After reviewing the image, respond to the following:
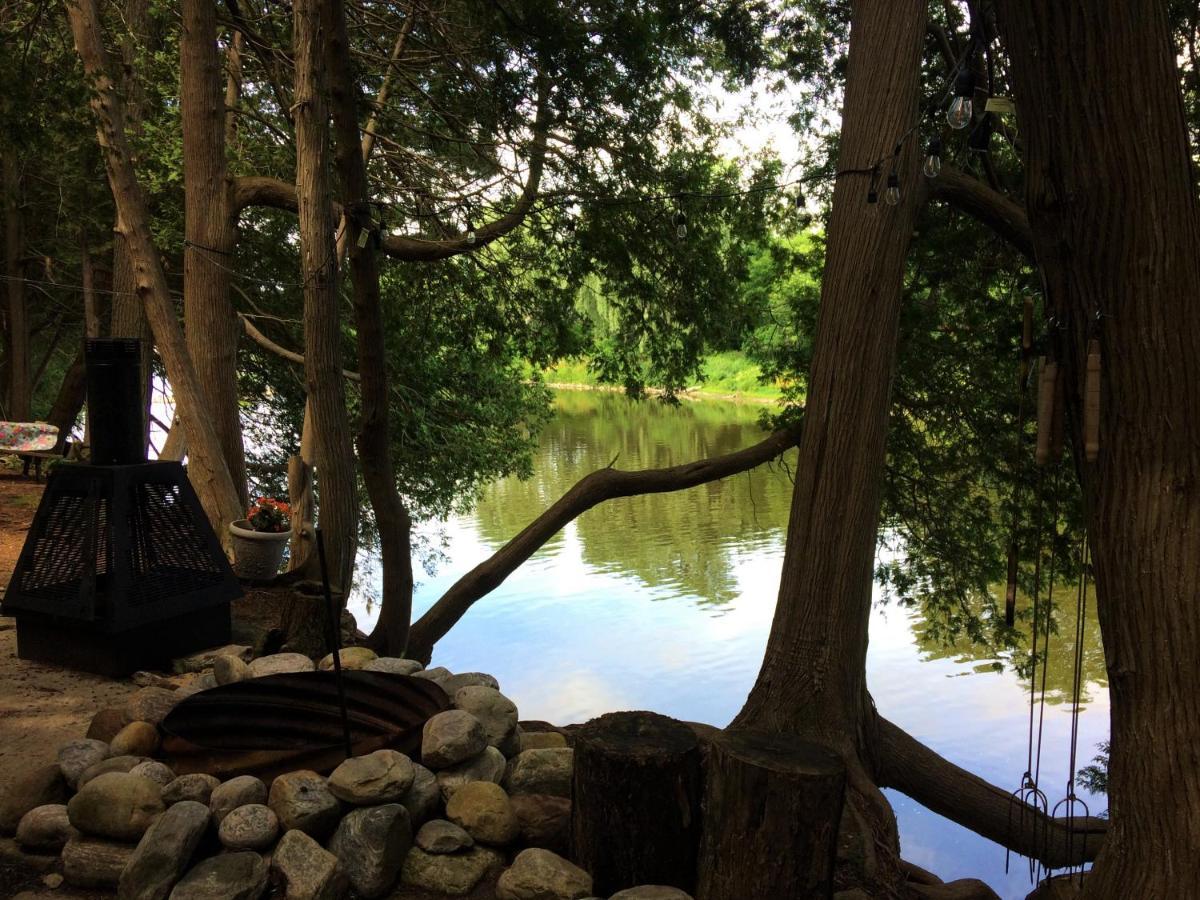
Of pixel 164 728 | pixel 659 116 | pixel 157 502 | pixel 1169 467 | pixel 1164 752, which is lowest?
pixel 164 728

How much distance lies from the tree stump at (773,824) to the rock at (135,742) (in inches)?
72.4

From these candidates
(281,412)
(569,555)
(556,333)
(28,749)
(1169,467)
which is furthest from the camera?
(569,555)

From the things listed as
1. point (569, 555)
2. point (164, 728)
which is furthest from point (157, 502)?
point (569, 555)

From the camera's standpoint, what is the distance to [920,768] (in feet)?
13.6

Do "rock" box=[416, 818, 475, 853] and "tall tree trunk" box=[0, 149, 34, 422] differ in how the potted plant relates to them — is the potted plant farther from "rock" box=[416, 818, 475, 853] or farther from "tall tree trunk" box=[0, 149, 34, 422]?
"tall tree trunk" box=[0, 149, 34, 422]

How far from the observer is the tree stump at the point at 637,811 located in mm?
2439

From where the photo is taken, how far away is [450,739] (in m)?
Answer: 2.83

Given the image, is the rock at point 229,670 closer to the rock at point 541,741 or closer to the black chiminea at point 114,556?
the black chiminea at point 114,556

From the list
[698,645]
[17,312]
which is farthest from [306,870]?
[17,312]

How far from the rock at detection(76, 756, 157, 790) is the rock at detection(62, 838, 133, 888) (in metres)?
0.26

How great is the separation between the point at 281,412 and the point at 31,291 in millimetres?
3754

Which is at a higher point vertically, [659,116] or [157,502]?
[659,116]

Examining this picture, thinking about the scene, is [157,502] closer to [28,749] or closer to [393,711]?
[28,749]

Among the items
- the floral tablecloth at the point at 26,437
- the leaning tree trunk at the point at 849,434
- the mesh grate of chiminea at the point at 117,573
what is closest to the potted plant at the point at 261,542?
the mesh grate of chiminea at the point at 117,573
